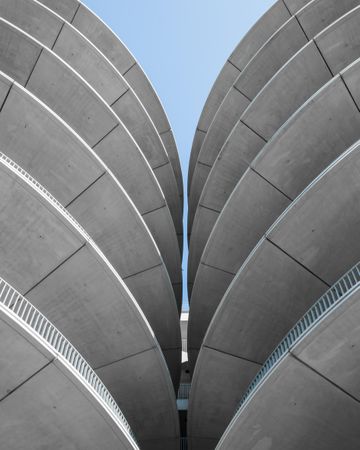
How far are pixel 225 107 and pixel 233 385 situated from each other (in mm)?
13828

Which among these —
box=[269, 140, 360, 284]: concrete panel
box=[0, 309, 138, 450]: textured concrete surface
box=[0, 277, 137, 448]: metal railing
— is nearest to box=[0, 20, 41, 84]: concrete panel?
box=[0, 277, 137, 448]: metal railing

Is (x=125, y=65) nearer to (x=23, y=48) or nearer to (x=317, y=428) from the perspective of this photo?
(x=23, y=48)

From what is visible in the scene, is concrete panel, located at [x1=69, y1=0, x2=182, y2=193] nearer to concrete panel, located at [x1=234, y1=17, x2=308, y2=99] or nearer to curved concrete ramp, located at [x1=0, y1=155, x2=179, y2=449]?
concrete panel, located at [x1=234, y1=17, x2=308, y2=99]

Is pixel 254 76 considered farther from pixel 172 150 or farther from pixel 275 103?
pixel 172 150

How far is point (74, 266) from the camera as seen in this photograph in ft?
41.7

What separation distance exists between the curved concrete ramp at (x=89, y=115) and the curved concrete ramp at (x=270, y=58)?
5.83m

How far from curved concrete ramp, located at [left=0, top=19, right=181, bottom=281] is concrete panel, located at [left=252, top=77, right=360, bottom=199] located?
672 centimetres

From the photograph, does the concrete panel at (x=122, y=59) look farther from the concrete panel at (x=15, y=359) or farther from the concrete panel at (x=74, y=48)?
the concrete panel at (x=15, y=359)

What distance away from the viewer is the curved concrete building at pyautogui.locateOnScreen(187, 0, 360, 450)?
9.93m

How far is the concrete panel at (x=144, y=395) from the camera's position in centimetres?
1405

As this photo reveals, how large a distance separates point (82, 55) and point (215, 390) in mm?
14887

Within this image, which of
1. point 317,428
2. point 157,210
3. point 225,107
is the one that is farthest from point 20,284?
point 225,107

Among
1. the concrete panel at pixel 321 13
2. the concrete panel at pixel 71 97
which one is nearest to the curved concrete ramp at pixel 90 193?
the concrete panel at pixel 71 97

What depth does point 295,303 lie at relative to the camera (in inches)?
524
